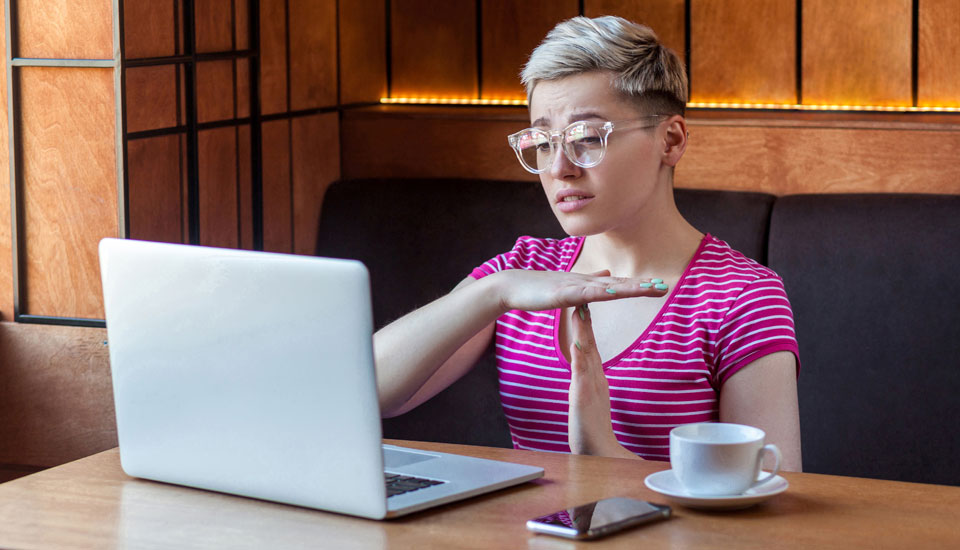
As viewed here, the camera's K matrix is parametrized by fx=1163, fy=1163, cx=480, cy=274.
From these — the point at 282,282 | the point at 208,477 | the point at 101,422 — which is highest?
the point at 282,282

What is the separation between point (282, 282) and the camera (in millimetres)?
1050

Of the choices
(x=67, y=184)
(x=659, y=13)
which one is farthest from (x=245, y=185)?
(x=659, y=13)

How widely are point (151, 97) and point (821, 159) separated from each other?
1366 millimetres

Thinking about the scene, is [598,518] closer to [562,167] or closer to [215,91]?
[562,167]

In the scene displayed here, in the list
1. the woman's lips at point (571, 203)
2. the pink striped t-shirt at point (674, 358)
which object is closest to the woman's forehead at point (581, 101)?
the woman's lips at point (571, 203)

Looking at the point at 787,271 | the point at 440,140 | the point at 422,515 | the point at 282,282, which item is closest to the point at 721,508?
the point at 422,515

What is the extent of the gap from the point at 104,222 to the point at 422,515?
126 cm

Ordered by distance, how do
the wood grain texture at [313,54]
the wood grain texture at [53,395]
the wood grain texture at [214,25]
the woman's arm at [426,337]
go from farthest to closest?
the wood grain texture at [313,54] < the wood grain texture at [214,25] < the wood grain texture at [53,395] < the woman's arm at [426,337]

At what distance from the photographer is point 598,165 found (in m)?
1.51

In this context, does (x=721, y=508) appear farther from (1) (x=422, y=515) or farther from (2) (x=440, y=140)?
(2) (x=440, y=140)

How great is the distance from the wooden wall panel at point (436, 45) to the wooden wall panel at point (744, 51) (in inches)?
22.4

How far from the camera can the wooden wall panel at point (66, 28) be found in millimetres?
2080

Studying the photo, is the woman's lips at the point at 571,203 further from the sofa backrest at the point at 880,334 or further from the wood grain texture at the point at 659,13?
the wood grain texture at the point at 659,13

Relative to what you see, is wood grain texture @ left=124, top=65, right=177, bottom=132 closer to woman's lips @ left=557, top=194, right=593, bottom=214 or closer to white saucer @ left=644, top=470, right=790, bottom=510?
Result: woman's lips @ left=557, top=194, right=593, bottom=214
